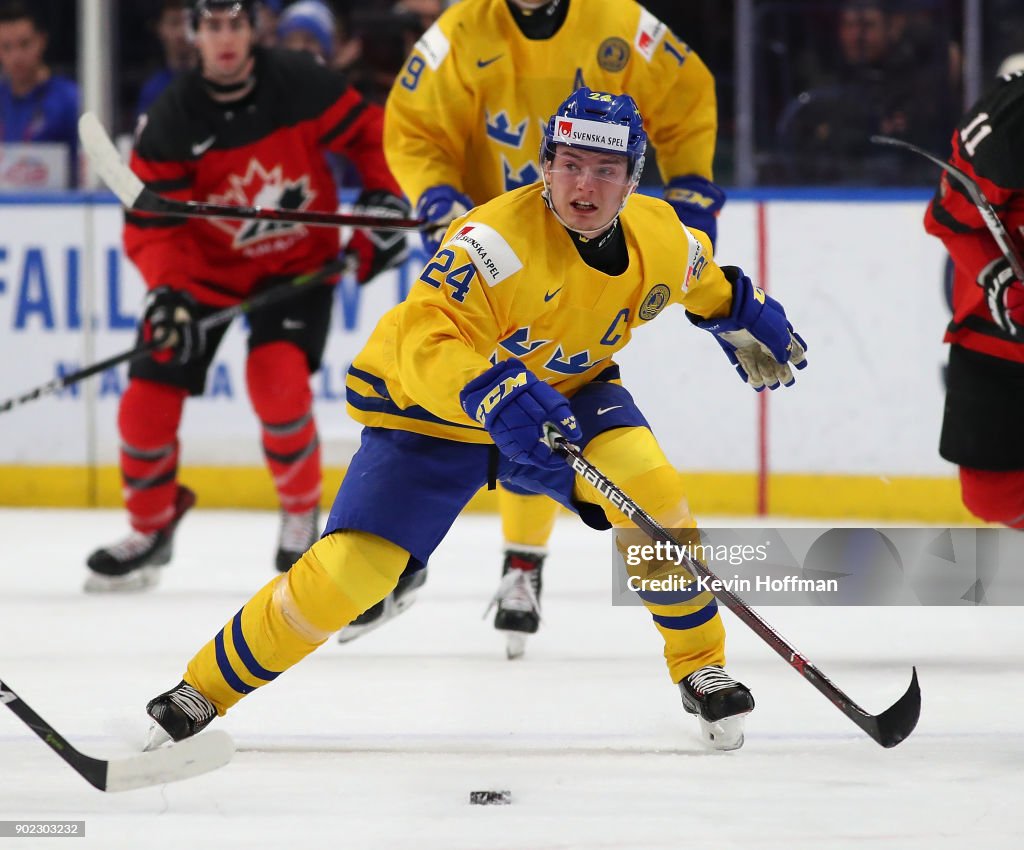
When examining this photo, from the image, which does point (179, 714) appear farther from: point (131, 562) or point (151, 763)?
point (131, 562)

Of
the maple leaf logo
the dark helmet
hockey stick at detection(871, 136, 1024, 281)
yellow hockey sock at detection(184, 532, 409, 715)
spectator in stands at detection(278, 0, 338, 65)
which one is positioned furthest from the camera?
spectator in stands at detection(278, 0, 338, 65)

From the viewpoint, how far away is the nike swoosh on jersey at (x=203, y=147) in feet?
13.4

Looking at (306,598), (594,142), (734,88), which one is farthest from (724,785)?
(734,88)

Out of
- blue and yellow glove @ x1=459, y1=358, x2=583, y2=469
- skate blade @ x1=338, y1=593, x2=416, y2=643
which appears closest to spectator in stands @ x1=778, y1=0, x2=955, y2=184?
skate blade @ x1=338, y1=593, x2=416, y2=643

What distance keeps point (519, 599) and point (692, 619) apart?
84 centimetres

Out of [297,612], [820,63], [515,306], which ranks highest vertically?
[820,63]

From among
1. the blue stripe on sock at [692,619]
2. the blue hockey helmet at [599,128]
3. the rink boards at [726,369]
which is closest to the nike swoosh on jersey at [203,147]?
the rink boards at [726,369]

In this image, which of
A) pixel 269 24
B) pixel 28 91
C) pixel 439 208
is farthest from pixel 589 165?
pixel 28 91

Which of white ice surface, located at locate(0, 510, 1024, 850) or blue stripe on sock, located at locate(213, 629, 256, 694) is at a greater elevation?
blue stripe on sock, located at locate(213, 629, 256, 694)

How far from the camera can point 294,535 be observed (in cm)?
427

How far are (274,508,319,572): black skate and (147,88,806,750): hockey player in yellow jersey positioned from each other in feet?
5.04

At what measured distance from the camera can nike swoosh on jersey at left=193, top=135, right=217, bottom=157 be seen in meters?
4.09

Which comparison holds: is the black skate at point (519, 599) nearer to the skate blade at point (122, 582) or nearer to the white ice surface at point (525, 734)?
the white ice surface at point (525, 734)

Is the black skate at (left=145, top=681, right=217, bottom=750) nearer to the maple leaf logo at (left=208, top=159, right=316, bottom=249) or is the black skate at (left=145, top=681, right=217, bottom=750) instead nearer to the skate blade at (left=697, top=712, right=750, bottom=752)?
the skate blade at (left=697, top=712, right=750, bottom=752)
